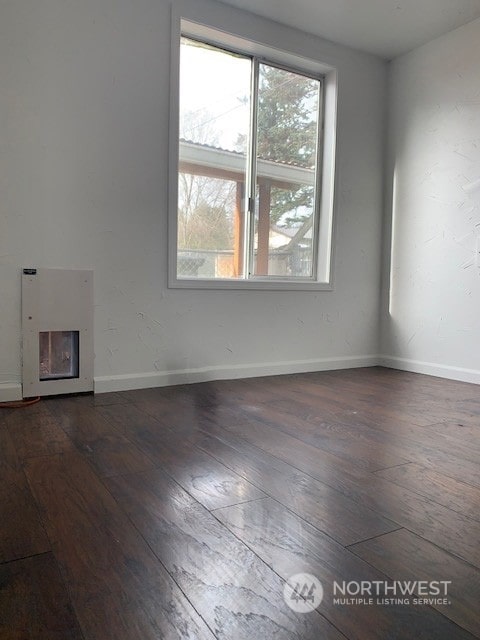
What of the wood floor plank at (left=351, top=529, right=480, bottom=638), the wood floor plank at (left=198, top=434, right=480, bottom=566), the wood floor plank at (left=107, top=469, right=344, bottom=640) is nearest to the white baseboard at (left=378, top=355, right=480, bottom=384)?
the wood floor plank at (left=198, top=434, right=480, bottom=566)

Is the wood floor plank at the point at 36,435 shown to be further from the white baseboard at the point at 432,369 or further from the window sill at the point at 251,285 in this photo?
the white baseboard at the point at 432,369

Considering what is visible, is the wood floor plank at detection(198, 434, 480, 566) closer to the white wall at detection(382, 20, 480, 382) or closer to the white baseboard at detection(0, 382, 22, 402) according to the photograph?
the white baseboard at detection(0, 382, 22, 402)

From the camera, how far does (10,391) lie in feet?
8.19

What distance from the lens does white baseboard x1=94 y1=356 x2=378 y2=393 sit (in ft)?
9.19

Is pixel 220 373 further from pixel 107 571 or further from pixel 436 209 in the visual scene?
pixel 107 571

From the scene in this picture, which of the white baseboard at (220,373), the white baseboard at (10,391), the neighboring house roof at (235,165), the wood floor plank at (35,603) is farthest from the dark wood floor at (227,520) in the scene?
the neighboring house roof at (235,165)

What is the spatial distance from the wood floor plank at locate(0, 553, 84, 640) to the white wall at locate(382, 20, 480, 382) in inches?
120

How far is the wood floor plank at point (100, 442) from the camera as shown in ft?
5.30

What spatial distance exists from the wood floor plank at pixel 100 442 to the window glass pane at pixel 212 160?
120 centimetres

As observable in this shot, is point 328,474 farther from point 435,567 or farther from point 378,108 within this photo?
point 378,108

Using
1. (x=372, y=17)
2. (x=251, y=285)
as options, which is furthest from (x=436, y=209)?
(x=251, y=285)

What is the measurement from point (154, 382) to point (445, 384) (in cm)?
198

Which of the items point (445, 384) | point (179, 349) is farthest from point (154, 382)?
point (445, 384)

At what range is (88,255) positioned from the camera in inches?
106
